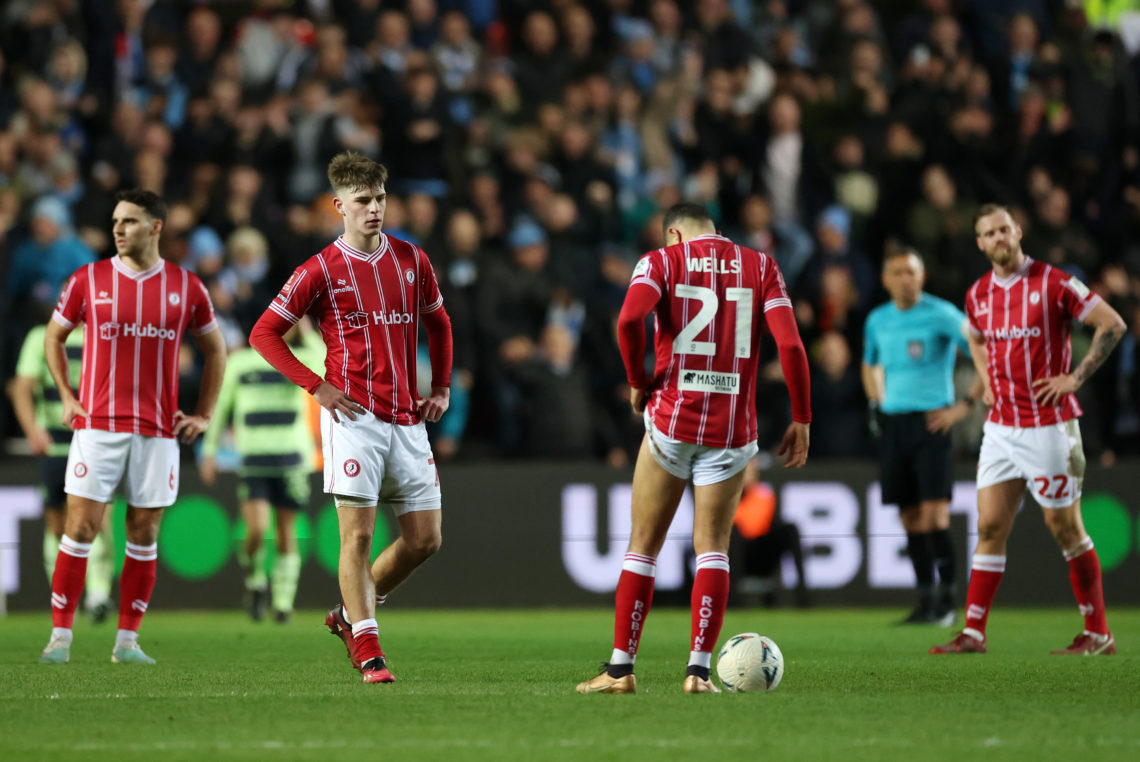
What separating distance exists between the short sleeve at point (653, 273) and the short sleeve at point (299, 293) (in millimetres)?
1459

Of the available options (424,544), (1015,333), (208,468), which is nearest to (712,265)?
(424,544)

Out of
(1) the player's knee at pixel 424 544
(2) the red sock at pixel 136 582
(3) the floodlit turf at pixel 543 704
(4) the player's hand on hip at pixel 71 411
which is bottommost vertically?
(3) the floodlit turf at pixel 543 704

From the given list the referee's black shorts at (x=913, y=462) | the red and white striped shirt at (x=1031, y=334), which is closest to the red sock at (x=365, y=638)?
the red and white striped shirt at (x=1031, y=334)

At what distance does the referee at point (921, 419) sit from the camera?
11.6m

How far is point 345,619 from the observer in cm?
773

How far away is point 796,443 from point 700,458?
411mm

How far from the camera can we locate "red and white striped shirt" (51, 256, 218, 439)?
8.60m

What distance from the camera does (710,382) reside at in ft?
22.8

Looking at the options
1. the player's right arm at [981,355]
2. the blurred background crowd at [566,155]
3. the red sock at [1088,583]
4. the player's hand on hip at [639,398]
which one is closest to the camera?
the player's hand on hip at [639,398]

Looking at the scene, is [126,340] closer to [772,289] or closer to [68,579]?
[68,579]

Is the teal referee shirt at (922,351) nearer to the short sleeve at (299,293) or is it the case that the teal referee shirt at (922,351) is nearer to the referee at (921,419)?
the referee at (921,419)

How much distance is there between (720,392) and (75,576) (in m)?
3.85

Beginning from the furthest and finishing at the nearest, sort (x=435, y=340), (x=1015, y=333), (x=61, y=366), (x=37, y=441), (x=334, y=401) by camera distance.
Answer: (x=37, y=441)
(x=1015, y=333)
(x=61, y=366)
(x=435, y=340)
(x=334, y=401)

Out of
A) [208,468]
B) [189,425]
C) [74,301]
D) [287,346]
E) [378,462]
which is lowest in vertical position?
[208,468]
